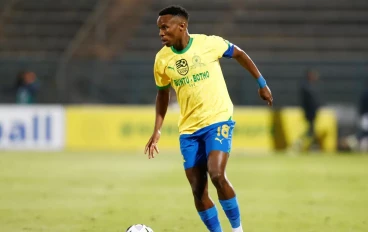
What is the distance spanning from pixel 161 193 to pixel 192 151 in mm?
Result: 5320

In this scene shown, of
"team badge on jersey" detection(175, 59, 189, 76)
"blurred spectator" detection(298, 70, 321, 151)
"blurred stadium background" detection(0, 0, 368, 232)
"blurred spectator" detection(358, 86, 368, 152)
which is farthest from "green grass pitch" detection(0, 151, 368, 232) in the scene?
"blurred spectator" detection(358, 86, 368, 152)

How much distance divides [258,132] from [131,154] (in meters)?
3.83

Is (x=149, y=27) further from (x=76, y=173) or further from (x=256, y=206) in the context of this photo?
(x=256, y=206)

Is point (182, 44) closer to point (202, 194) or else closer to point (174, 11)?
point (174, 11)

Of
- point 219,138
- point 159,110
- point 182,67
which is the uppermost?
point 182,67

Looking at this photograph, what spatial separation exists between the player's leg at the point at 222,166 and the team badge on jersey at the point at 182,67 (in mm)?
614

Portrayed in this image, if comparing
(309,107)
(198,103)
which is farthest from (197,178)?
(309,107)

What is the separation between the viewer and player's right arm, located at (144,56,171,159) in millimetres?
7598

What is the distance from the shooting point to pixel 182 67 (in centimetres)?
743

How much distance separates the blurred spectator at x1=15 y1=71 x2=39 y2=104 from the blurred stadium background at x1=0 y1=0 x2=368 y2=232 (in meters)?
0.31

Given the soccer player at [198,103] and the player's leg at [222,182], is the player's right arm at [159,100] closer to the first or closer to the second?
the soccer player at [198,103]

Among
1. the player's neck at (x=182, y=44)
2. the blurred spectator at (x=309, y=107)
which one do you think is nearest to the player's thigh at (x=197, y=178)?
the player's neck at (x=182, y=44)

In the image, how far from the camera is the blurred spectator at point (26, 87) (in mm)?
23797

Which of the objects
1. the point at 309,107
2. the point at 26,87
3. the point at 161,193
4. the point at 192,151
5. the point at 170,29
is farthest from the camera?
the point at 26,87
